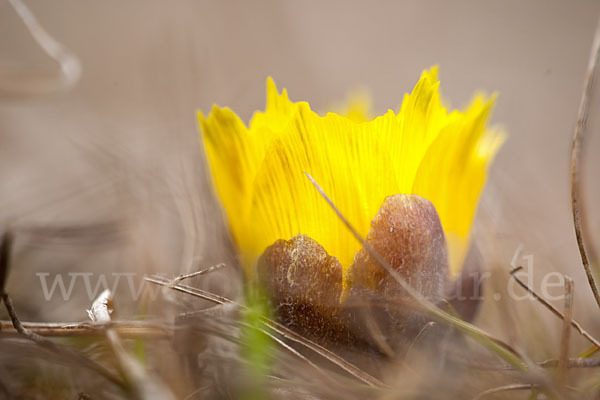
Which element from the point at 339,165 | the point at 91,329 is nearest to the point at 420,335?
the point at 339,165

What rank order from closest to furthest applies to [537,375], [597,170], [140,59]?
[537,375] → [597,170] → [140,59]

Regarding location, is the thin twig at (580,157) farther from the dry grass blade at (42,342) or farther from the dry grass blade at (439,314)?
the dry grass blade at (42,342)

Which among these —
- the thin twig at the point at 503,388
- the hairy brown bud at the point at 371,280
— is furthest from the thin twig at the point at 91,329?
the thin twig at the point at 503,388

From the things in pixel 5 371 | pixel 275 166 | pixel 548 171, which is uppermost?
pixel 548 171

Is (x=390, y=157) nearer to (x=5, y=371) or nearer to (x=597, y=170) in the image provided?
(x=5, y=371)

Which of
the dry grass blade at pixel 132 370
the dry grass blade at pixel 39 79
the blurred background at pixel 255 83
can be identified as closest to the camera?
the dry grass blade at pixel 132 370

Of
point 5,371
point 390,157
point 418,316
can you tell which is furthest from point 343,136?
point 5,371

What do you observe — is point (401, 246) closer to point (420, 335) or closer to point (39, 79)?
point (420, 335)

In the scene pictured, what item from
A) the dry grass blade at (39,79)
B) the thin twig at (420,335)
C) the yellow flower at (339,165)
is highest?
the dry grass blade at (39,79)
